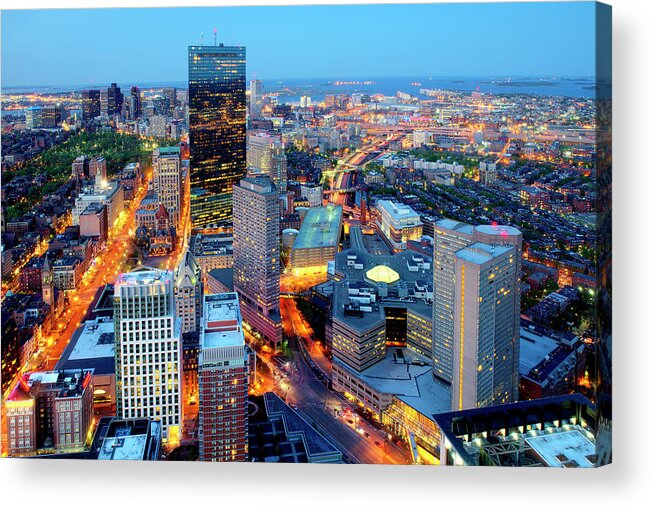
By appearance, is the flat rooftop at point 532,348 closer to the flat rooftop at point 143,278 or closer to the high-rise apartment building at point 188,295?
the high-rise apartment building at point 188,295

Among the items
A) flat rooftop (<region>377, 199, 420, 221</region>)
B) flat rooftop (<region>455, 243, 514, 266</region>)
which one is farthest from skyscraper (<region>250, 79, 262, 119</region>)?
flat rooftop (<region>455, 243, 514, 266</region>)

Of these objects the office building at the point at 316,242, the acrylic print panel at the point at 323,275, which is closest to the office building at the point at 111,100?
the acrylic print panel at the point at 323,275

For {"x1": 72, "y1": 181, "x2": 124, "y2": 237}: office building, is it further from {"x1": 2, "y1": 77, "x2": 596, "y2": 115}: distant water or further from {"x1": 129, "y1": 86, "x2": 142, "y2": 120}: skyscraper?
{"x1": 2, "y1": 77, "x2": 596, "y2": 115}: distant water

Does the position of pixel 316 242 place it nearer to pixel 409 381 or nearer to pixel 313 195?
pixel 313 195

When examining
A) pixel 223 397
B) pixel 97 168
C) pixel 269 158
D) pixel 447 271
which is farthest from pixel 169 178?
pixel 223 397

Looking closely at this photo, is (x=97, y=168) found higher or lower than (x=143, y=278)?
higher

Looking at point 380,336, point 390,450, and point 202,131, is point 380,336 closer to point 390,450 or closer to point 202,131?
point 390,450
